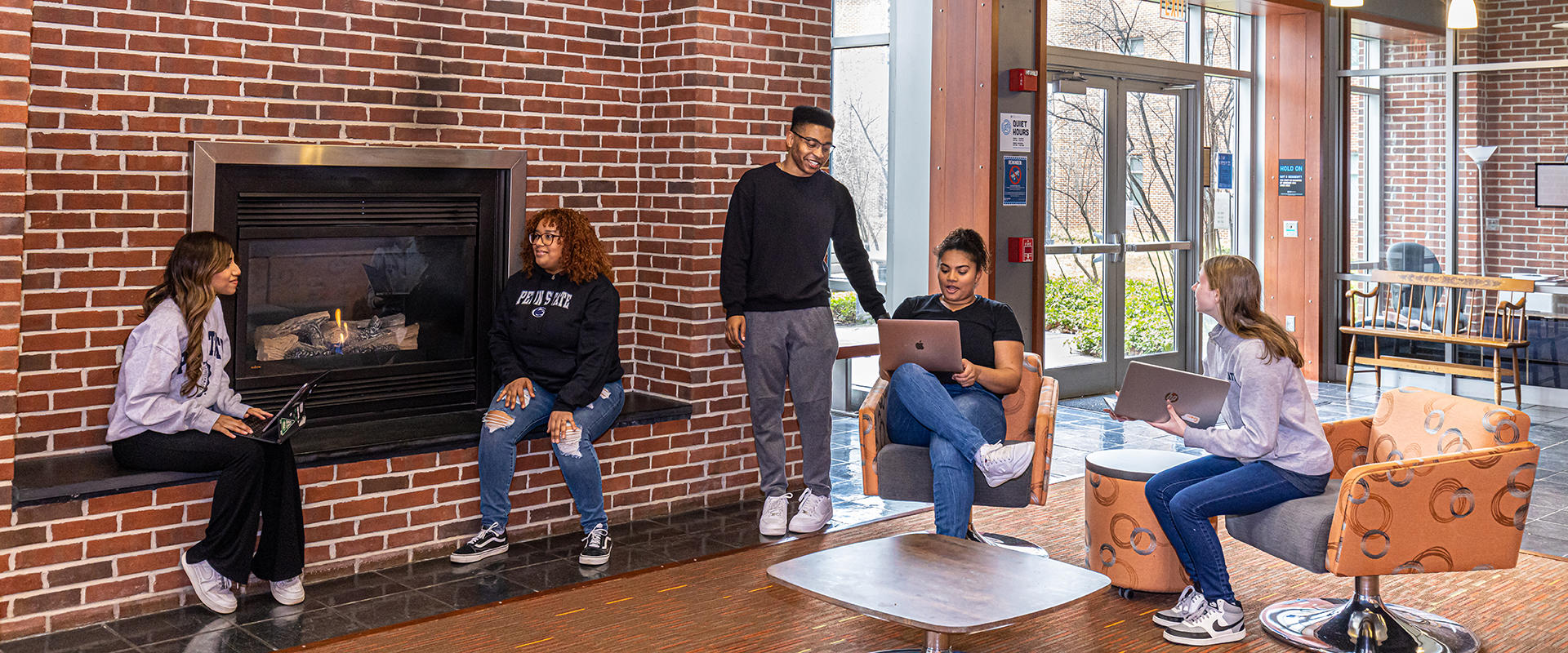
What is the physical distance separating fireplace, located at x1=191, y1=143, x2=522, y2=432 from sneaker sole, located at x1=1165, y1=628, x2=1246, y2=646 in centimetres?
278

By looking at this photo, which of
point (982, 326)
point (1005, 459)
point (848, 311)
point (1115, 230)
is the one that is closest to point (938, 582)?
point (1005, 459)

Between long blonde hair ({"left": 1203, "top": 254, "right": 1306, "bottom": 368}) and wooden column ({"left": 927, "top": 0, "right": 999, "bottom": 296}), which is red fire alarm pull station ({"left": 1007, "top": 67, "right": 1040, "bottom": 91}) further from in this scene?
long blonde hair ({"left": 1203, "top": 254, "right": 1306, "bottom": 368})

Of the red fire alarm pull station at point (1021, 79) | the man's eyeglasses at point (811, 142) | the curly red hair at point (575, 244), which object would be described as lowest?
the curly red hair at point (575, 244)

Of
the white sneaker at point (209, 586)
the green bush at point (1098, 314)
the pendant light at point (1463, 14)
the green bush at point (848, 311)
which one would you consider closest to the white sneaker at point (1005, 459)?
the white sneaker at point (209, 586)

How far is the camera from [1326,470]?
3625 mm

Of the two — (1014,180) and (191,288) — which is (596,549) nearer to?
(191,288)

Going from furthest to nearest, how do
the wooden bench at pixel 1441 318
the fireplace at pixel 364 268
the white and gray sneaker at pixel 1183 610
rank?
the wooden bench at pixel 1441 318 → the fireplace at pixel 364 268 → the white and gray sneaker at pixel 1183 610

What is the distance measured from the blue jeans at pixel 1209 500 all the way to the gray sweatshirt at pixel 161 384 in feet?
9.60

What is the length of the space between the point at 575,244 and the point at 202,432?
1424 mm

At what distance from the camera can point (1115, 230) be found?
28.5ft

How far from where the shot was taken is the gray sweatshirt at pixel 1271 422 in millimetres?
3590

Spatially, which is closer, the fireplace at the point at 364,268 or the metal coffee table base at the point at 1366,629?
the metal coffee table base at the point at 1366,629

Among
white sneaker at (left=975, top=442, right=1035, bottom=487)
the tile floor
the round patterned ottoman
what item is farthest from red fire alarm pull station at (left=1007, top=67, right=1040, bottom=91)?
white sneaker at (left=975, top=442, right=1035, bottom=487)

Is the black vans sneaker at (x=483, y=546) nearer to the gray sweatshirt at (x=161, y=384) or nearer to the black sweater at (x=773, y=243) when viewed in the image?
the gray sweatshirt at (x=161, y=384)
